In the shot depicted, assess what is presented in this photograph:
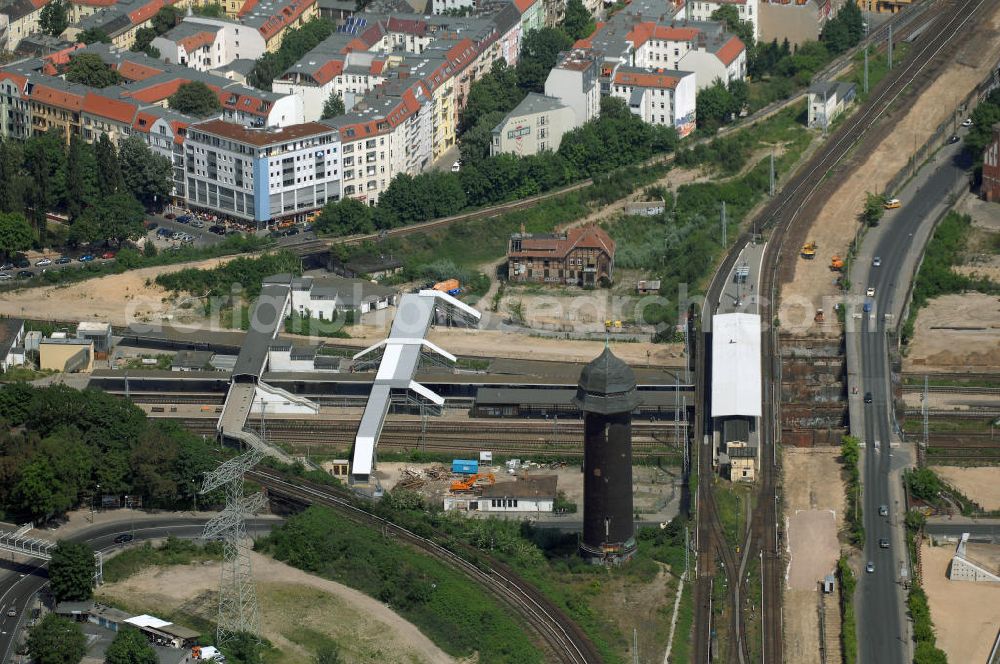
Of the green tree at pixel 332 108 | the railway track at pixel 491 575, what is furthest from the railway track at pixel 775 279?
the green tree at pixel 332 108

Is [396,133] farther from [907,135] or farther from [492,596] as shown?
[492,596]

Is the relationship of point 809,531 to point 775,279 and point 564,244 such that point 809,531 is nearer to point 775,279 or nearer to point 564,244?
point 775,279

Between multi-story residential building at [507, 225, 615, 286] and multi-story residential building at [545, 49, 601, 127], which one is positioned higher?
multi-story residential building at [545, 49, 601, 127]

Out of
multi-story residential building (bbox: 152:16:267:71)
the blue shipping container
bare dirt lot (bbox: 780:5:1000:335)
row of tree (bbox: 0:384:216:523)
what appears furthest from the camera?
multi-story residential building (bbox: 152:16:267:71)

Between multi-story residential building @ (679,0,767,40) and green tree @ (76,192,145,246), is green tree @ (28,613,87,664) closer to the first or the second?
green tree @ (76,192,145,246)

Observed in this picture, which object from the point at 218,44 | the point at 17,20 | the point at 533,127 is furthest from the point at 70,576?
the point at 17,20

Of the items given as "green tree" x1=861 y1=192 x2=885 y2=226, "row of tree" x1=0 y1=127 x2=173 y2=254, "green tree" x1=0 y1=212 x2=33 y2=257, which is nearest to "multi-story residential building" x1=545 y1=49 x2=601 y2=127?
"green tree" x1=861 y1=192 x2=885 y2=226
